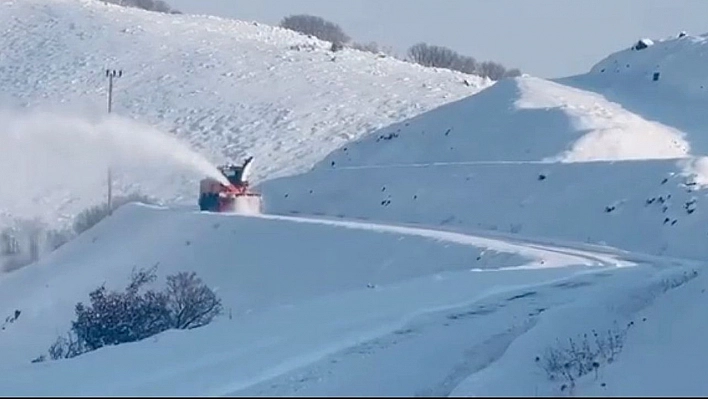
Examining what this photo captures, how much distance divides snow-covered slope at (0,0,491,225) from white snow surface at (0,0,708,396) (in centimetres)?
21

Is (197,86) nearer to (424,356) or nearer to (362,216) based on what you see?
(362,216)

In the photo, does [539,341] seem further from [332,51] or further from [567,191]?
[332,51]

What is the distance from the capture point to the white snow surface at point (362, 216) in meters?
16.9

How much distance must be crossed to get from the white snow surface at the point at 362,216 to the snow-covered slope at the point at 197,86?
0.69ft

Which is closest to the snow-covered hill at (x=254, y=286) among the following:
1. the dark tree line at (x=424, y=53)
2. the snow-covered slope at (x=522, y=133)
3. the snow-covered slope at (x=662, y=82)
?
the snow-covered slope at (x=522, y=133)

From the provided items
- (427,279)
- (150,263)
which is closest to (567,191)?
(150,263)

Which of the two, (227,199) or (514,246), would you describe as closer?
(514,246)

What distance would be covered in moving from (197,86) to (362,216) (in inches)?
1652

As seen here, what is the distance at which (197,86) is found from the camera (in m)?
90.8

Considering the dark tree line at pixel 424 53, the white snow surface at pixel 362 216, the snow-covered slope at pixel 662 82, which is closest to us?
the white snow surface at pixel 362 216

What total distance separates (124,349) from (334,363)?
3.46 m

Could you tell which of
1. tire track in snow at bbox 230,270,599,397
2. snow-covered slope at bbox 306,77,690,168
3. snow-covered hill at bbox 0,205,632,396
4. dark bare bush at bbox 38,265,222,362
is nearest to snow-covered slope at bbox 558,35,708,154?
snow-covered slope at bbox 306,77,690,168

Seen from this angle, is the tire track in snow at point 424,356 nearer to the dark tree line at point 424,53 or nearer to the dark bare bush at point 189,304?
the dark bare bush at point 189,304

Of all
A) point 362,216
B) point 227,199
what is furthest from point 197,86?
point 227,199
